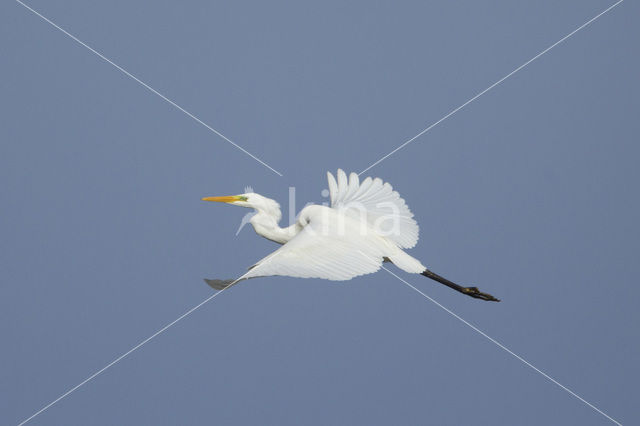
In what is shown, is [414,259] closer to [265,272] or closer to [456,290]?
[456,290]

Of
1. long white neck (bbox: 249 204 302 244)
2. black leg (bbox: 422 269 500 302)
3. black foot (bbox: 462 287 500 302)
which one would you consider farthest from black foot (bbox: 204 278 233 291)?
black foot (bbox: 462 287 500 302)

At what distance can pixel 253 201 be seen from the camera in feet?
12.2

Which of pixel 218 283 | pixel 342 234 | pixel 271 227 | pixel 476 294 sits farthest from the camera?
pixel 271 227

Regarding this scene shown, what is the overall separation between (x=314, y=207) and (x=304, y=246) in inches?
19.5

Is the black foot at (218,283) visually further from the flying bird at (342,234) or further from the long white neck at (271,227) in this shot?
the long white neck at (271,227)

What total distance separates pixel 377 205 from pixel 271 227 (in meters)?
0.58

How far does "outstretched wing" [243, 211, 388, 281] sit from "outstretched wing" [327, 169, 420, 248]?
30cm

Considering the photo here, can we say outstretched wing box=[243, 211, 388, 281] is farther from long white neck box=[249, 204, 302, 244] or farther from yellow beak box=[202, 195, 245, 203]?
yellow beak box=[202, 195, 245, 203]

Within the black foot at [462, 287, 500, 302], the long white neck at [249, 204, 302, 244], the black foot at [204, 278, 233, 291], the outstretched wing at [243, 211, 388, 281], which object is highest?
the long white neck at [249, 204, 302, 244]

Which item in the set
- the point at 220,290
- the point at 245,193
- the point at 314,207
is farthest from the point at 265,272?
the point at 245,193

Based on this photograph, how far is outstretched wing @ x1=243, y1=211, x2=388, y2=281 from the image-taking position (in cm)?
293

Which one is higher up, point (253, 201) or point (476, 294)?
point (253, 201)

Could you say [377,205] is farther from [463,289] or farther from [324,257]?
[324,257]

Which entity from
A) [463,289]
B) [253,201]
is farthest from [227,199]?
[463,289]
